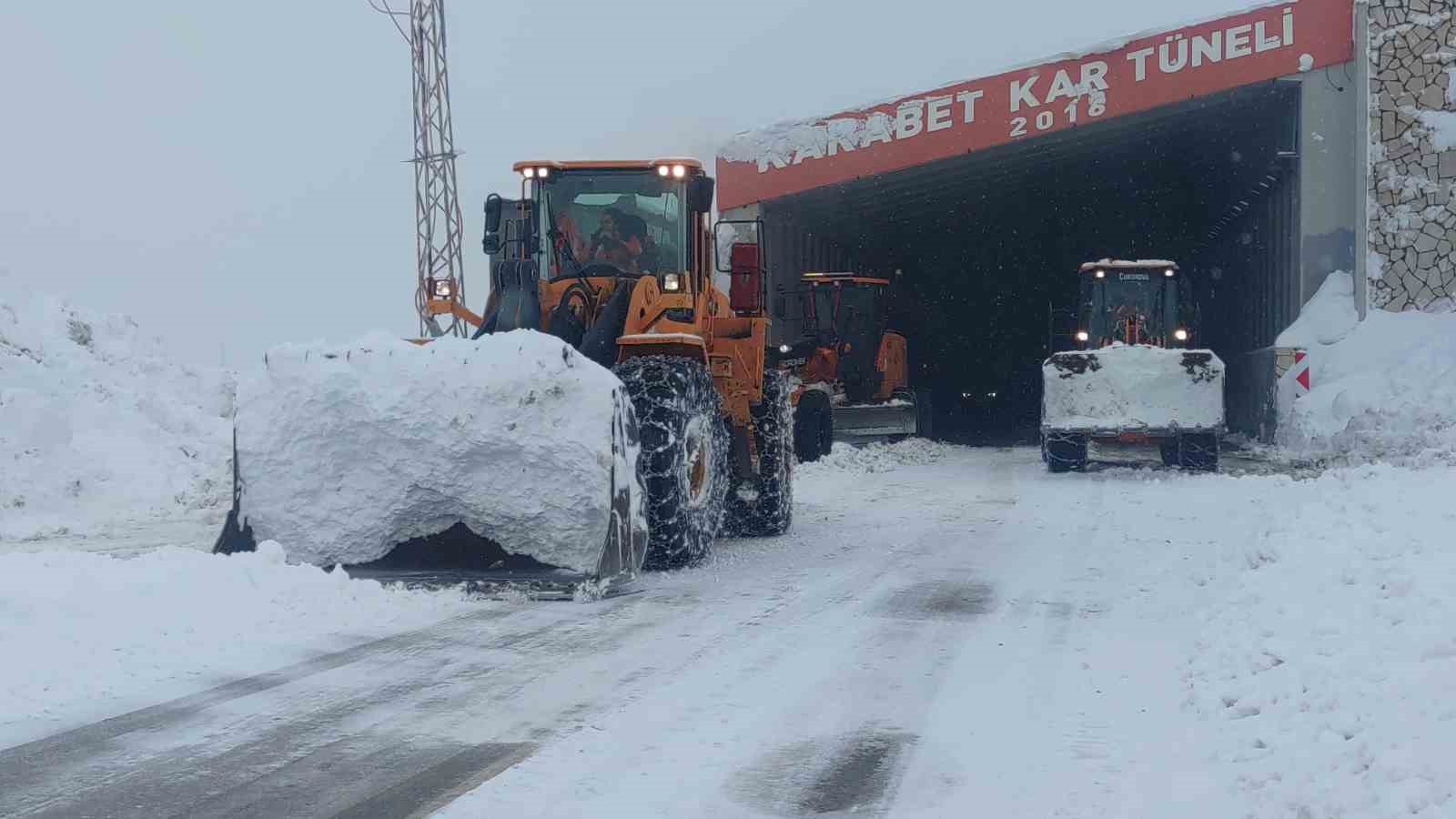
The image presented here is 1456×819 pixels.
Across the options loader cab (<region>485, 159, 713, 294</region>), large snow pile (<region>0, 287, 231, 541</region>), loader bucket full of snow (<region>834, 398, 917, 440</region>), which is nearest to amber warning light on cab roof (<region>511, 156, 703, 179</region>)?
loader cab (<region>485, 159, 713, 294</region>)

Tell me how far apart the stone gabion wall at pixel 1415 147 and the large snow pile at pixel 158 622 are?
56.3 feet

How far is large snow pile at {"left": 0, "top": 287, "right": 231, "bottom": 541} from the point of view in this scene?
15391 mm

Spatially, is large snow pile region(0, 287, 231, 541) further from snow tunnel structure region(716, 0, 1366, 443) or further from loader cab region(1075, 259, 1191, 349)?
loader cab region(1075, 259, 1191, 349)

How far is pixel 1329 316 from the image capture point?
70.7ft

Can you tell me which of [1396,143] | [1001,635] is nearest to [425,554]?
[1001,635]

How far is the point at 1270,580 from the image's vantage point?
773 cm

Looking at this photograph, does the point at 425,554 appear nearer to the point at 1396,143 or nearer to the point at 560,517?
the point at 560,517

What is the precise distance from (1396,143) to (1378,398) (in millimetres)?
3759

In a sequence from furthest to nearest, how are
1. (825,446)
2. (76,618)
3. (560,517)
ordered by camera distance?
(825,446) → (560,517) → (76,618)

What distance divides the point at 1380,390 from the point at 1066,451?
4690 mm

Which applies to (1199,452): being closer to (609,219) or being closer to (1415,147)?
(1415,147)

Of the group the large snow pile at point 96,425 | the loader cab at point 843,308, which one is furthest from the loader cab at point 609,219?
the loader cab at point 843,308

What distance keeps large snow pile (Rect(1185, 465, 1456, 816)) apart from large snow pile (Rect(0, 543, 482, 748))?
13.1 feet

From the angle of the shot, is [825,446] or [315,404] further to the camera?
[825,446]
